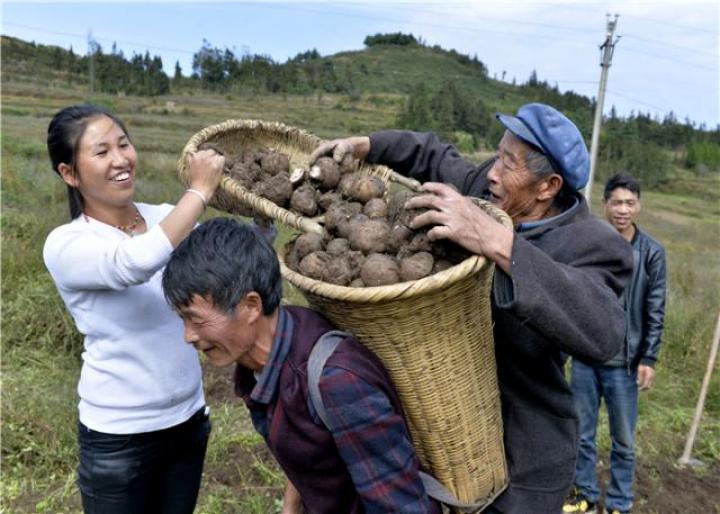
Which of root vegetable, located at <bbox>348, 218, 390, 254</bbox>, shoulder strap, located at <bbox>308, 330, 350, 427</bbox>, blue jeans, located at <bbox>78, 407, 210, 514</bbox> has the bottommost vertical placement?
blue jeans, located at <bbox>78, 407, 210, 514</bbox>

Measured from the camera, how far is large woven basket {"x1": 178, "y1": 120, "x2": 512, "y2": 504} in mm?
1302

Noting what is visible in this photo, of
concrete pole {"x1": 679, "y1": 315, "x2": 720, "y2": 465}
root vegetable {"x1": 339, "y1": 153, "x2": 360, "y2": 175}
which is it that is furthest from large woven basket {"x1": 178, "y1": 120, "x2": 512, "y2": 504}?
concrete pole {"x1": 679, "y1": 315, "x2": 720, "y2": 465}

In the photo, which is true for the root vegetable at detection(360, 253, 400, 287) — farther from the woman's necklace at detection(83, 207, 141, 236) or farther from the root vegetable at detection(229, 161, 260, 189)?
the woman's necklace at detection(83, 207, 141, 236)

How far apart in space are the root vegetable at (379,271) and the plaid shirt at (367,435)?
0.71 feet

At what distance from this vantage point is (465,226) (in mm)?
1367

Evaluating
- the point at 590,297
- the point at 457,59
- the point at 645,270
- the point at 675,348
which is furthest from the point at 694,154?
the point at 590,297

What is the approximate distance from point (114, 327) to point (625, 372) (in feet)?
9.15

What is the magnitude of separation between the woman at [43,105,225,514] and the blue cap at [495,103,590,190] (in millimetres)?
925

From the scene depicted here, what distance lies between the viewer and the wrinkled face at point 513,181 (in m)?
1.73

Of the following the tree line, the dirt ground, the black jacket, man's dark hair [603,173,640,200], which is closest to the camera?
the black jacket

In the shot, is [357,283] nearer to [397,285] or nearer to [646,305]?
[397,285]

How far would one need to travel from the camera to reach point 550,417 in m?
1.71

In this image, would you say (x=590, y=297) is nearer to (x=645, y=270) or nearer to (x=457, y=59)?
(x=645, y=270)

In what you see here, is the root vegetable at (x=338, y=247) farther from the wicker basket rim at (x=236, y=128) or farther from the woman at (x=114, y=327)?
the wicker basket rim at (x=236, y=128)
